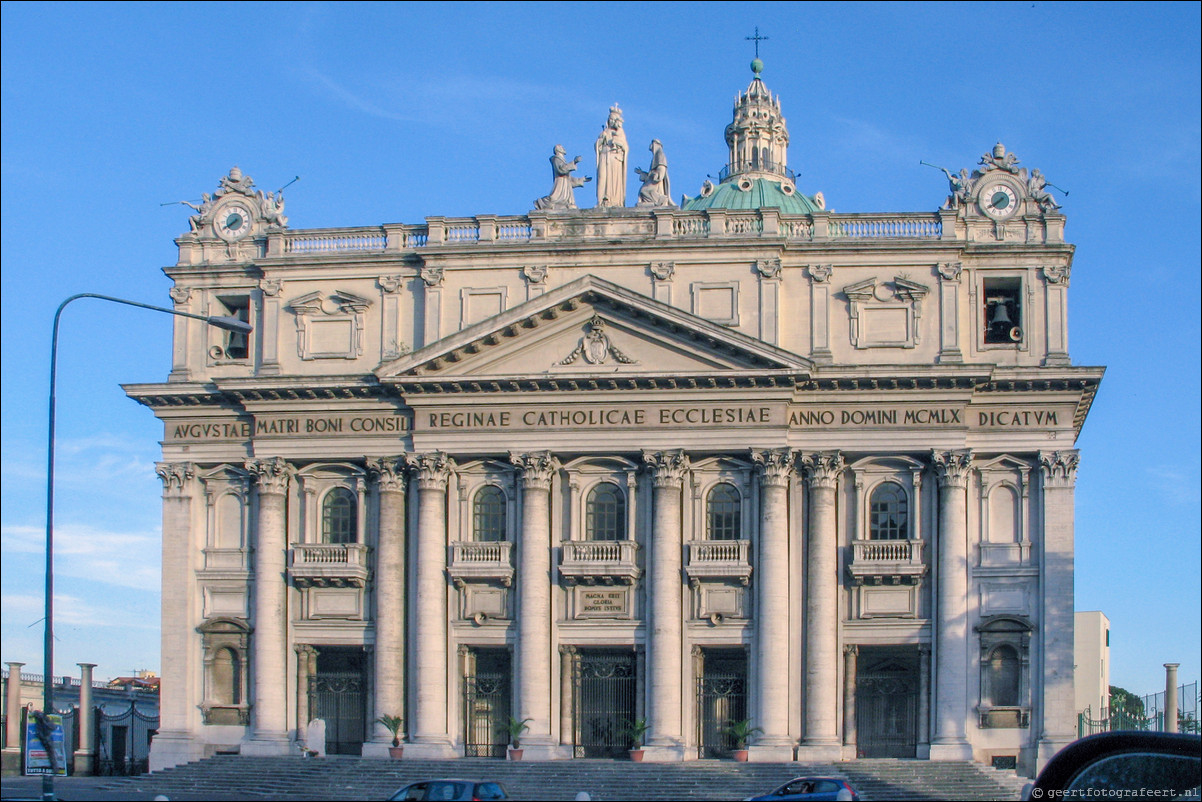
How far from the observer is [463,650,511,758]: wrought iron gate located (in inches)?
1932

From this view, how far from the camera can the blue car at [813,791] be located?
117 ft

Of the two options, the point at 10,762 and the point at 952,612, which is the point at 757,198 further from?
the point at 10,762

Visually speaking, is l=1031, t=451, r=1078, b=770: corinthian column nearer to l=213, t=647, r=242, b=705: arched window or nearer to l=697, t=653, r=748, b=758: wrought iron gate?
l=697, t=653, r=748, b=758: wrought iron gate

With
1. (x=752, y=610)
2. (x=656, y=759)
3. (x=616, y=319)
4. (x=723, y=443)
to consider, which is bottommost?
(x=656, y=759)

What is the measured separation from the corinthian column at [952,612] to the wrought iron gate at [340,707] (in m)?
16.5

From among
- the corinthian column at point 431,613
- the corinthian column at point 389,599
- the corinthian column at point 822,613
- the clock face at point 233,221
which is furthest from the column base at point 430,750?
the clock face at point 233,221

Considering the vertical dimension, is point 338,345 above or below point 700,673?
above

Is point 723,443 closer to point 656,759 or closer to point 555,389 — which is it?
point 555,389

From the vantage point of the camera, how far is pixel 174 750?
4972 centimetres

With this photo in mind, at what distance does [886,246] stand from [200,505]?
857 inches

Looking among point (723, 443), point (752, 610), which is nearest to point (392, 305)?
point (723, 443)

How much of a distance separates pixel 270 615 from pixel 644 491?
1147 cm

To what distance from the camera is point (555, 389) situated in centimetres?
4859

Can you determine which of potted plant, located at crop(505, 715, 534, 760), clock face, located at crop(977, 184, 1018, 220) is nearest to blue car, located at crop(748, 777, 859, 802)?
potted plant, located at crop(505, 715, 534, 760)
